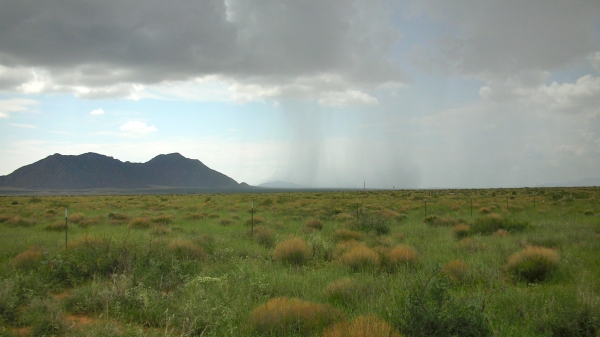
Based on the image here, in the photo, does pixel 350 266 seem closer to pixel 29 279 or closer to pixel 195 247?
pixel 195 247

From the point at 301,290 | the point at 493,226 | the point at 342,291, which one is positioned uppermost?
the point at 493,226

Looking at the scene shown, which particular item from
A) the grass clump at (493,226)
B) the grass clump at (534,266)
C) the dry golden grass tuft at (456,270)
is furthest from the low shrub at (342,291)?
the grass clump at (493,226)

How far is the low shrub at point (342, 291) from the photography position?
6990 mm

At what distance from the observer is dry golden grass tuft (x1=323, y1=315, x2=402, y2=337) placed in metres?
4.84

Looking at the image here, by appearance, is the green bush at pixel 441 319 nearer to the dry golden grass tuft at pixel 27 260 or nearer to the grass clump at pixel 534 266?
the grass clump at pixel 534 266

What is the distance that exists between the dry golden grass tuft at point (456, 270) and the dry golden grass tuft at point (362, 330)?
11.2ft

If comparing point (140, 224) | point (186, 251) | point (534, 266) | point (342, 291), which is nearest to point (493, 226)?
point (534, 266)

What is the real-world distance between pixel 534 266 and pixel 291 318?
629 centimetres

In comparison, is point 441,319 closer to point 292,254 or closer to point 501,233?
point 292,254

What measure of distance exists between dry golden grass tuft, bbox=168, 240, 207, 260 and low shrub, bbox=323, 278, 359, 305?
4677 mm

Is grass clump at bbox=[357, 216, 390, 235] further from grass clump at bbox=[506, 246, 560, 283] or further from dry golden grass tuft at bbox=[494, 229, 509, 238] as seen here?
grass clump at bbox=[506, 246, 560, 283]

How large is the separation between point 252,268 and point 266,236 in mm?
4845

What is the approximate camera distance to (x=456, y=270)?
8.53 metres

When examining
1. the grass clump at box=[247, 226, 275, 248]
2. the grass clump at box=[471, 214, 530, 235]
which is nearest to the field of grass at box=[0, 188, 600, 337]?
the grass clump at box=[247, 226, 275, 248]
